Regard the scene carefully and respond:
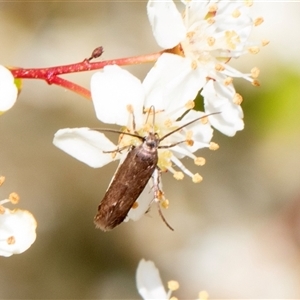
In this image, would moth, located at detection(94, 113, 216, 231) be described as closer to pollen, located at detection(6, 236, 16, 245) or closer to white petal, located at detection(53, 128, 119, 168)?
white petal, located at detection(53, 128, 119, 168)

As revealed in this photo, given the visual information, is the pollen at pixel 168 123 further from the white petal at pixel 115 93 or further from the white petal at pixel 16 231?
the white petal at pixel 16 231

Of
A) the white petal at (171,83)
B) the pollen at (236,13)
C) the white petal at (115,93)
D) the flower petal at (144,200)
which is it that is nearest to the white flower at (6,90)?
the white petal at (115,93)

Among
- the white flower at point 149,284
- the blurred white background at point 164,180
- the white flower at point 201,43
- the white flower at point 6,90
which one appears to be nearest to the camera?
the white flower at point 6,90

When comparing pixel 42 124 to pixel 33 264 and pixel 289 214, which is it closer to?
pixel 33 264

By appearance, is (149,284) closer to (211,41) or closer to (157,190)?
(157,190)

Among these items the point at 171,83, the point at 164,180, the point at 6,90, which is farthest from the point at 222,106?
the point at 164,180

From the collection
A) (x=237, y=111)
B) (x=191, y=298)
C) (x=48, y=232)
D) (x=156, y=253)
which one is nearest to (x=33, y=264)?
(x=48, y=232)

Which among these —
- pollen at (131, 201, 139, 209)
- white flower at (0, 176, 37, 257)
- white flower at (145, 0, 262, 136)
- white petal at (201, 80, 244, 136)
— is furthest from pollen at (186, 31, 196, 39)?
white flower at (0, 176, 37, 257)

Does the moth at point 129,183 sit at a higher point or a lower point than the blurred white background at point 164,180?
lower
